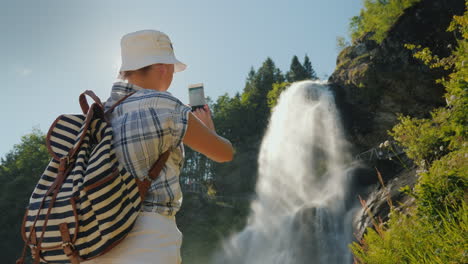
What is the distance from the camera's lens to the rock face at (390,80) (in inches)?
734

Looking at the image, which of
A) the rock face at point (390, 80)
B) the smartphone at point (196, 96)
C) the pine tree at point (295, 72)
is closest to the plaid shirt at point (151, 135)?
the smartphone at point (196, 96)

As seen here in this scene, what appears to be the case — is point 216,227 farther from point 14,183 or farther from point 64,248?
point 64,248

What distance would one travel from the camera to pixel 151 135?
1.34 m

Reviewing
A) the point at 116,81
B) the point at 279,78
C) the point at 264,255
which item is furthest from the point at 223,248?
the point at 279,78

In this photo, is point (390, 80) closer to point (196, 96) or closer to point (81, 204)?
point (196, 96)

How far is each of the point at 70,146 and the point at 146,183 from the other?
34 cm

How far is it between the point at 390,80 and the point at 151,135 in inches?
871

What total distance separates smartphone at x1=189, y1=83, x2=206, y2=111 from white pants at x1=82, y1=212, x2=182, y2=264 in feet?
2.56

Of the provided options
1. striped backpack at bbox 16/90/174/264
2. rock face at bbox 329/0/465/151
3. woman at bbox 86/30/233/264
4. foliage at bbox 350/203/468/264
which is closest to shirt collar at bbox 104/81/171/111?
woman at bbox 86/30/233/264

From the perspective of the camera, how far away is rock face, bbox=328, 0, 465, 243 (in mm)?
18656

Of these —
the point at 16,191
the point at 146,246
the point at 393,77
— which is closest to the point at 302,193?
the point at 393,77

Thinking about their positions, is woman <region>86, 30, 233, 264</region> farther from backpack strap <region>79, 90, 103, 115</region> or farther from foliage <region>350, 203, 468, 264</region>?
foliage <region>350, 203, 468, 264</region>

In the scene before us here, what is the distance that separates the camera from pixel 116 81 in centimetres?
161

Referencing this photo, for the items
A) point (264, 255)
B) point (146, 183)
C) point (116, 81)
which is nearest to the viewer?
point (146, 183)
